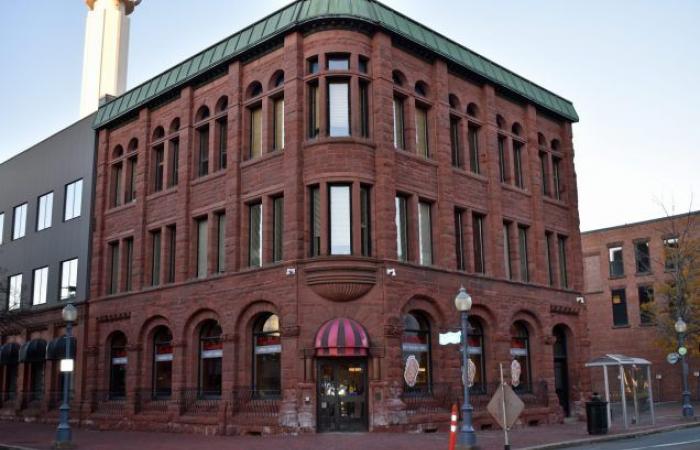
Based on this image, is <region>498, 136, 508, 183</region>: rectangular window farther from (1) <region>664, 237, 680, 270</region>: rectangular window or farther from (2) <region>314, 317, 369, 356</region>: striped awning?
(1) <region>664, 237, 680, 270</region>: rectangular window

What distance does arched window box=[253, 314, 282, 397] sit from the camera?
2619cm

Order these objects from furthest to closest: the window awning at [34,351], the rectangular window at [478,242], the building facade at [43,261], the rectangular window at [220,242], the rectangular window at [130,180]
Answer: the window awning at [34,351] → the building facade at [43,261] → the rectangular window at [130,180] → the rectangular window at [478,242] → the rectangular window at [220,242]

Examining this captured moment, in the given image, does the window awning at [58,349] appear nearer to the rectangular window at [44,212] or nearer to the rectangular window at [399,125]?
the rectangular window at [44,212]

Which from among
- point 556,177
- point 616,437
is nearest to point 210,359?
point 616,437

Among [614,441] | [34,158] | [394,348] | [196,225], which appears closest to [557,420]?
[614,441]

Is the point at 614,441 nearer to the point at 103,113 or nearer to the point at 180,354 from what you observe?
the point at 180,354

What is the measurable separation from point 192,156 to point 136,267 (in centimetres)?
591

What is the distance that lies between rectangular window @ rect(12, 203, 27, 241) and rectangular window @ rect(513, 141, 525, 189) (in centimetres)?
2804

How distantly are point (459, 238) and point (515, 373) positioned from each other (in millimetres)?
6056

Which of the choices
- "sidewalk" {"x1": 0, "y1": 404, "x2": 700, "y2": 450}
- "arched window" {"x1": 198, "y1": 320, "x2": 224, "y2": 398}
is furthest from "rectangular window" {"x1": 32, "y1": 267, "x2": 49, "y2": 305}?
"arched window" {"x1": 198, "y1": 320, "x2": 224, "y2": 398}

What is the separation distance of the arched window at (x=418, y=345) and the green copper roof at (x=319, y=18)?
10571mm

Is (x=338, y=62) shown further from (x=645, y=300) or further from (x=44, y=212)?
(x=645, y=300)

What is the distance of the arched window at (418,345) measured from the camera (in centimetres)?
2600

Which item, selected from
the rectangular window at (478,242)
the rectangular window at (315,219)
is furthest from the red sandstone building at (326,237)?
the rectangular window at (478,242)
